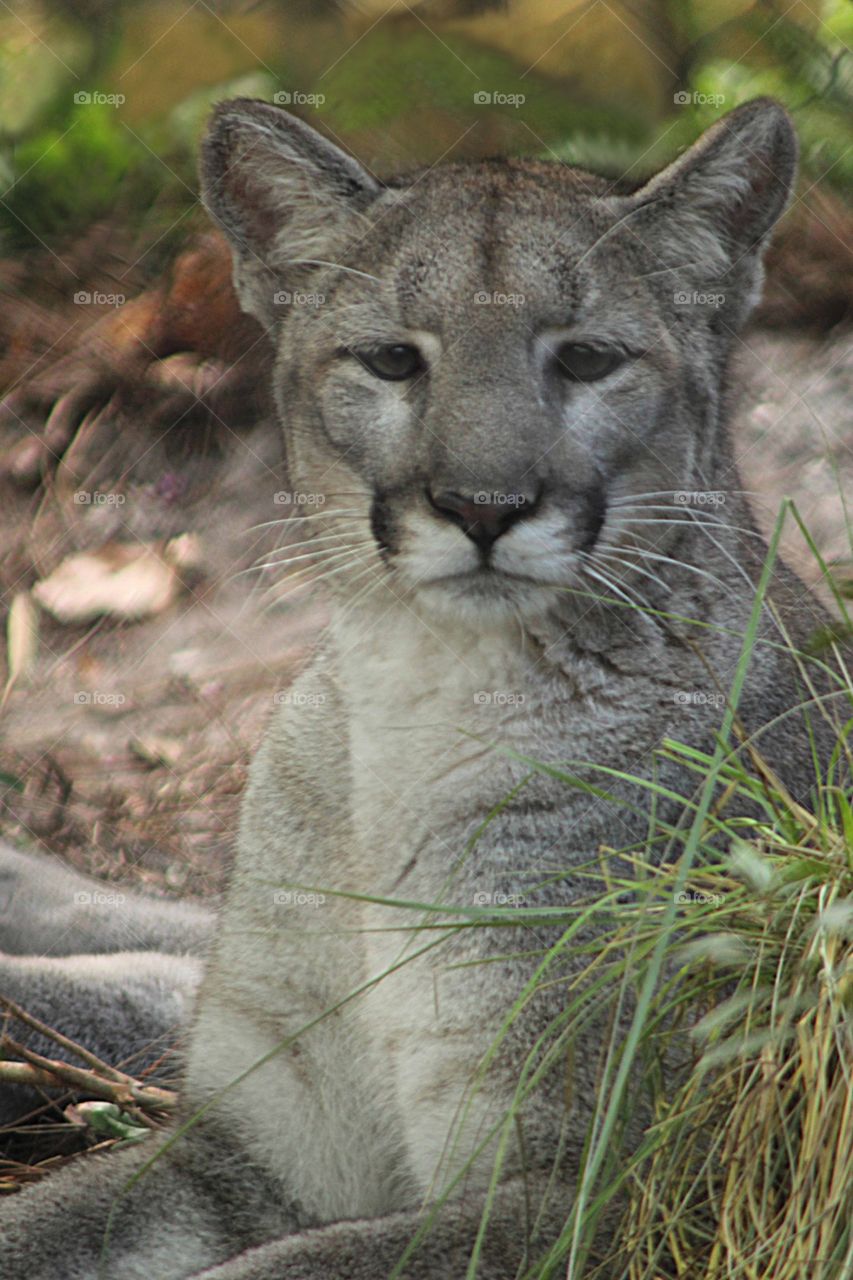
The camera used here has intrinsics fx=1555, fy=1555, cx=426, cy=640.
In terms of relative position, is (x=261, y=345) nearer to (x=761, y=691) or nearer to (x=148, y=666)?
(x=148, y=666)

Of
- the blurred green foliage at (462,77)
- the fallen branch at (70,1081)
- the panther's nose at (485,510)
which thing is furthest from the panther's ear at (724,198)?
the fallen branch at (70,1081)

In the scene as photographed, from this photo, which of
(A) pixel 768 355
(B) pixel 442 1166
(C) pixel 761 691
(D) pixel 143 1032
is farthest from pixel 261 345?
(B) pixel 442 1166

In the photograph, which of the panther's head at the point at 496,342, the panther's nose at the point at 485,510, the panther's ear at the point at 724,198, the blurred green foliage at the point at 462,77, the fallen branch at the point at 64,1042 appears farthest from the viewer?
the blurred green foliage at the point at 462,77

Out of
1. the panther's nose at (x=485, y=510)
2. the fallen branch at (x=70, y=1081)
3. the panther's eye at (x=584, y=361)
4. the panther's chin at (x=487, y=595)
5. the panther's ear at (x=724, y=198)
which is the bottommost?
the fallen branch at (x=70, y=1081)

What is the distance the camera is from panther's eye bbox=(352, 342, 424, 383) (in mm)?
3486

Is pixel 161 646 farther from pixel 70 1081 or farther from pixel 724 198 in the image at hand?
pixel 724 198

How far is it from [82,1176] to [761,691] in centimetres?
196

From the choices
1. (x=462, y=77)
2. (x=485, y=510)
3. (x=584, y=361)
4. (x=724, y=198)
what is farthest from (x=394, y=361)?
(x=462, y=77)

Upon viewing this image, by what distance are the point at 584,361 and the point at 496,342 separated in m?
0.22

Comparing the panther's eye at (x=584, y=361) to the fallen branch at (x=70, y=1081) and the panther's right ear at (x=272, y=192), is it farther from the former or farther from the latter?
the fallen branch at (x=70, y=1081)

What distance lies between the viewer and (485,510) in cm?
317

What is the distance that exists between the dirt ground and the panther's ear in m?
2.17

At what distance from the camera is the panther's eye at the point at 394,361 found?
11.4 feet

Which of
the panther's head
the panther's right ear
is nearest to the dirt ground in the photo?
the panther's right ear
